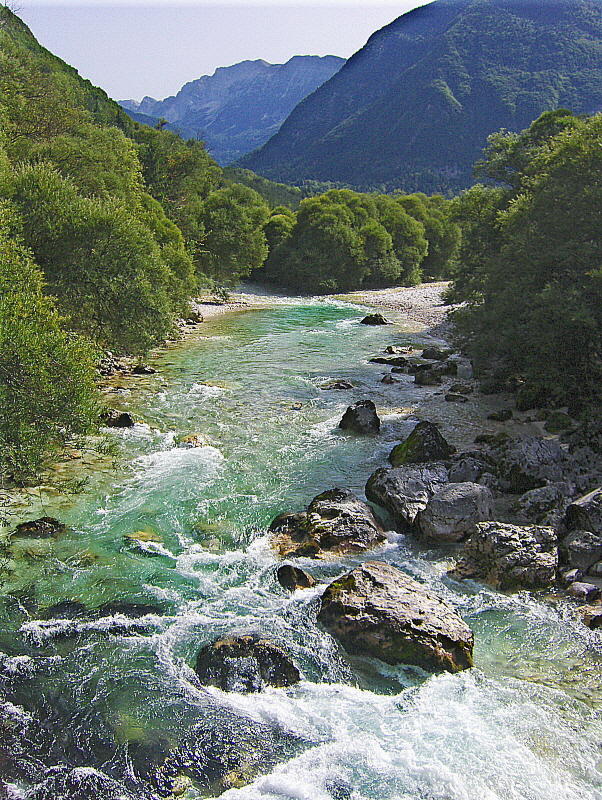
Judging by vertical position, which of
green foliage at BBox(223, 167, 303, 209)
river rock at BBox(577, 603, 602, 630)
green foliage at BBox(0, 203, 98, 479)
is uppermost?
green foliage at BBox(223, 167, 303, 209)

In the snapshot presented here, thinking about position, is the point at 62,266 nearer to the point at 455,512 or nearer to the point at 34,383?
the point at 34,383

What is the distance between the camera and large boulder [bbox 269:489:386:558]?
15.3 m

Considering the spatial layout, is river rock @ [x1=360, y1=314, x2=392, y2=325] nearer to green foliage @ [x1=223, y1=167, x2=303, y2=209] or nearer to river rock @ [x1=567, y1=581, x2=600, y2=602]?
river rock @ [x1=567, y1=581, x2=600, y2=602]

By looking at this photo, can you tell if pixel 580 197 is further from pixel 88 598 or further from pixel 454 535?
pixel 88 598

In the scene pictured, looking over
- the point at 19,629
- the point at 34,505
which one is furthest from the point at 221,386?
the point at 19,629

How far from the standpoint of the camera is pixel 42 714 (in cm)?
980

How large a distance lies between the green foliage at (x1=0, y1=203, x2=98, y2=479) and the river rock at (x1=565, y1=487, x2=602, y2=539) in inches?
478

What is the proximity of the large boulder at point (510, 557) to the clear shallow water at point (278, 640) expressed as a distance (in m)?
0.54

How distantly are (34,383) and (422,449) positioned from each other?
1162cm

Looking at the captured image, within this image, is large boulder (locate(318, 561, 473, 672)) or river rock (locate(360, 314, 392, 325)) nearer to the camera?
large boulder (locate(318, 561, 473, 672))

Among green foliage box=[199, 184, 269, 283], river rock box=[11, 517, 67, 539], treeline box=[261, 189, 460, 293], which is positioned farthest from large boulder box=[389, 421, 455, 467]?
treeline box=[261, 189, 460, 293]

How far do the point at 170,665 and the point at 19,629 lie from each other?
117 inches

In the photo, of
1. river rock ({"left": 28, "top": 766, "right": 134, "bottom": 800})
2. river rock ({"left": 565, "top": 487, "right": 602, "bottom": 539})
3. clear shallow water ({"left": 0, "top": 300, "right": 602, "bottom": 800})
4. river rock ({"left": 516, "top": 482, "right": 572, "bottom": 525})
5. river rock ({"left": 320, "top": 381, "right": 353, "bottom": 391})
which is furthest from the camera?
river rock ({"left": 320, "top": 381, "right": 353, "bottom": 391})

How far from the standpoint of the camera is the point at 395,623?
38.2 feet
